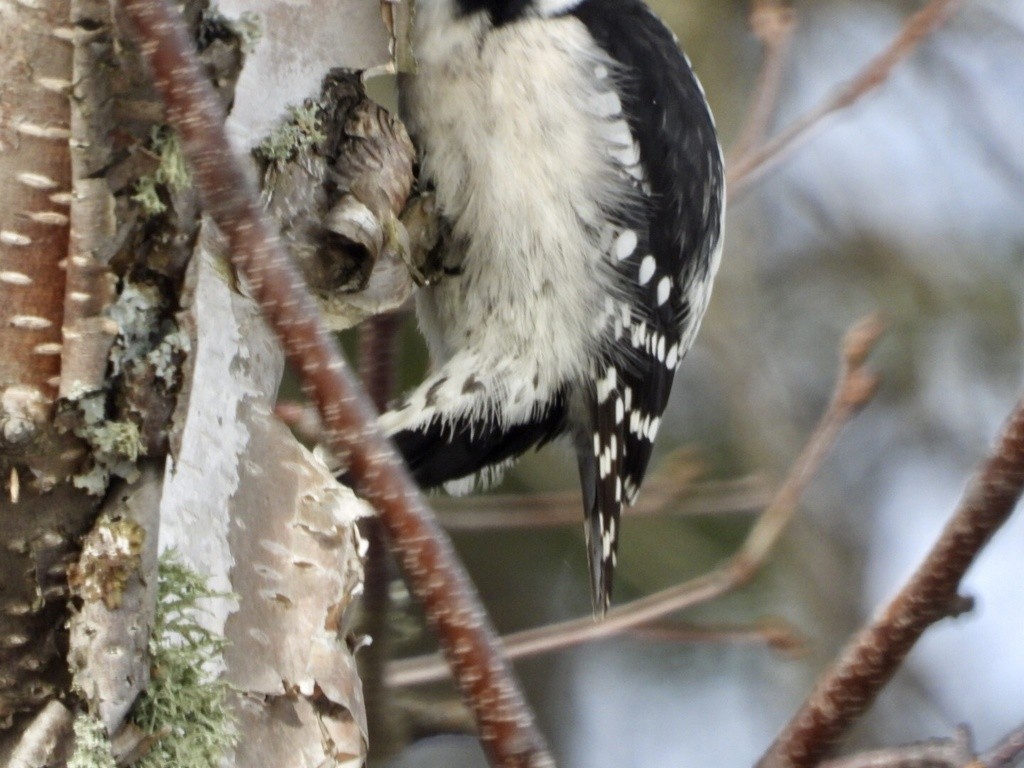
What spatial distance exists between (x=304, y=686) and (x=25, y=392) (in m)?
0.45

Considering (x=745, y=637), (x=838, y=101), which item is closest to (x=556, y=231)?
(x=838, y=101)

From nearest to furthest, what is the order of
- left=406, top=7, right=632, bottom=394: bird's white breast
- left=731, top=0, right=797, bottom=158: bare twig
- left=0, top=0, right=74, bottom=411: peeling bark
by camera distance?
left=0, top=0, right=74, bottom=411: peeling bark → left=406, top=7, right=632, bottom=394: bird's white breast → left=731, top=0, right=797, bottom=158: bare twig

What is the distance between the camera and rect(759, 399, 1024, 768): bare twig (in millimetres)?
931

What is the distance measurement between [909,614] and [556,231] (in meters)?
1.16

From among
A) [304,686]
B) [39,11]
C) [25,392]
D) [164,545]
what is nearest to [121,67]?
[39,11]

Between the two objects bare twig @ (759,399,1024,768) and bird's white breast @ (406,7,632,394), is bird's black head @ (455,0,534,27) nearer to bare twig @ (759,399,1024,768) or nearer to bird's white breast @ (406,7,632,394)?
bird's white breast @ (406,7,632,394)

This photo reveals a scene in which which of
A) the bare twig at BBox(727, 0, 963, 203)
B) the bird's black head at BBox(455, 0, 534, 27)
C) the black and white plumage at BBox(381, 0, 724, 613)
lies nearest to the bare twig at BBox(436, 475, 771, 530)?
the black and white plumage at BBox(381, 0, 724, 613)

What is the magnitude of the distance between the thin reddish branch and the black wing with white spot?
1.26 meters

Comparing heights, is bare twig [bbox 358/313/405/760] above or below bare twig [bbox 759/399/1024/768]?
below

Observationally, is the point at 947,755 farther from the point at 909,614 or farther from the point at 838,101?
the point at 838,101

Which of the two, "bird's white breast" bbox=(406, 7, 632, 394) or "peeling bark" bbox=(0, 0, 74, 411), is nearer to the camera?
"peeling bark" bbox=(0, 0, 74, 411)

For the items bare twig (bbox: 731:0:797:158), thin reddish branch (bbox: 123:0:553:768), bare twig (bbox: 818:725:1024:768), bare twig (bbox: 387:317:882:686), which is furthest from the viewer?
bare twig (bbox: 731:0:797:158)

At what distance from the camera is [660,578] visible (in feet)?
11.0

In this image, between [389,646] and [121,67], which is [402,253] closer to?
[389,646]
